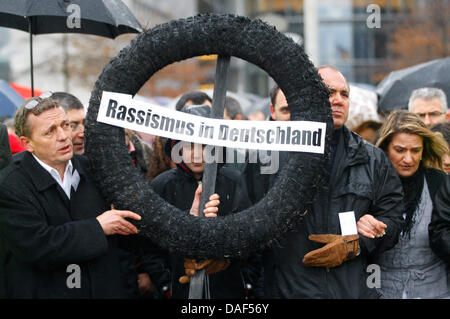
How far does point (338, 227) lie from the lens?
3.08m

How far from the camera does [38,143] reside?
10.0 feet

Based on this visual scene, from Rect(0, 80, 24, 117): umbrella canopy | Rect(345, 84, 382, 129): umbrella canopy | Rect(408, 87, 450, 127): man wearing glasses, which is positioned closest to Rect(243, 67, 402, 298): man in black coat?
Rect(408, 87, 450, 127): man wearing glasses

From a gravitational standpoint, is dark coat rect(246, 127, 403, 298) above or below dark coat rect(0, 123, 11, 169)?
below

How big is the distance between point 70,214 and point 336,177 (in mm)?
1495

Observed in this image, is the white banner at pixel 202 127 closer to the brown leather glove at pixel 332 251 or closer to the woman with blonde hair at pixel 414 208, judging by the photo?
the brown leather glove at pixel 332 251

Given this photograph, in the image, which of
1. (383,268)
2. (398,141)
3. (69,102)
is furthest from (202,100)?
(383,268)

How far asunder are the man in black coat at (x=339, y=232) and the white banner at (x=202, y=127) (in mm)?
358

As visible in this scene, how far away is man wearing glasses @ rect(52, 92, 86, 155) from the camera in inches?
158

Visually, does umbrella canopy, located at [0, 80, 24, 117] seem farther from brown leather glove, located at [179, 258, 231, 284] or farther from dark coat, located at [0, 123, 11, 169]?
brown leather glove, located at [179, 258, 231, 284]

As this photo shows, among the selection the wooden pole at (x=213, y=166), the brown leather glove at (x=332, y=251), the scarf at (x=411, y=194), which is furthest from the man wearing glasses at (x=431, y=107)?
the wooden pole at (x=213, y=166)

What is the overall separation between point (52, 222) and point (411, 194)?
7.32 feet

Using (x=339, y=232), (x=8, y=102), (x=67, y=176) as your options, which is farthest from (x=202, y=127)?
(x=8, y=102)

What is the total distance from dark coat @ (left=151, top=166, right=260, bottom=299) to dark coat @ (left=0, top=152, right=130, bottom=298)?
0.40 meters
